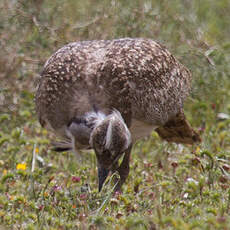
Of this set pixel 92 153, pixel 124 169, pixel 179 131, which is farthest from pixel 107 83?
pixel 92 153

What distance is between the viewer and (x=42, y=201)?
4891mm

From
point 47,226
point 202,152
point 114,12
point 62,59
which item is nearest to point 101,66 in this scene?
point 62,59

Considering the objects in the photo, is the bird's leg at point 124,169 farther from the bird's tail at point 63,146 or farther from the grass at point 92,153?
the bird's tail at point 63,146

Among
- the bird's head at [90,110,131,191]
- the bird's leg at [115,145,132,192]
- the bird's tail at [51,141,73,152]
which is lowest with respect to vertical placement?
the bird's leg at [115,145,132,192]

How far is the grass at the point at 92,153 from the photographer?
4887 millimetres

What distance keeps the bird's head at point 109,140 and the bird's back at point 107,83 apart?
0.41 meters

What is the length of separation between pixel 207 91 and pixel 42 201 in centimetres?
318

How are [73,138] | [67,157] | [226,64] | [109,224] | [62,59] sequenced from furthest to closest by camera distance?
[226,64] → [67,157] → [62,59] → [73,138] → [109,224]

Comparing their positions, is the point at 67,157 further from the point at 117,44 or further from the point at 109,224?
the point at 109,224

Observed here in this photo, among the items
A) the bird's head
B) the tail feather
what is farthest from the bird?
the tail feather

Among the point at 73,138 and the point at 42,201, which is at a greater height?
the point at 73,138

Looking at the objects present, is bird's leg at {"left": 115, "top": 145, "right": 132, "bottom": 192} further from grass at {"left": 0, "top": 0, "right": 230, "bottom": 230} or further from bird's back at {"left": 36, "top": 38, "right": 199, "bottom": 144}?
bird's back at {"left": 36, "top": 38, "right": 199, "bottom": 144}

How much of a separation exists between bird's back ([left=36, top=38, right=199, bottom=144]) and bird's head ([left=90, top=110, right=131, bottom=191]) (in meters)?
0.41

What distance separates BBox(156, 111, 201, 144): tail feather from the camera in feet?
Answer: 19.6
